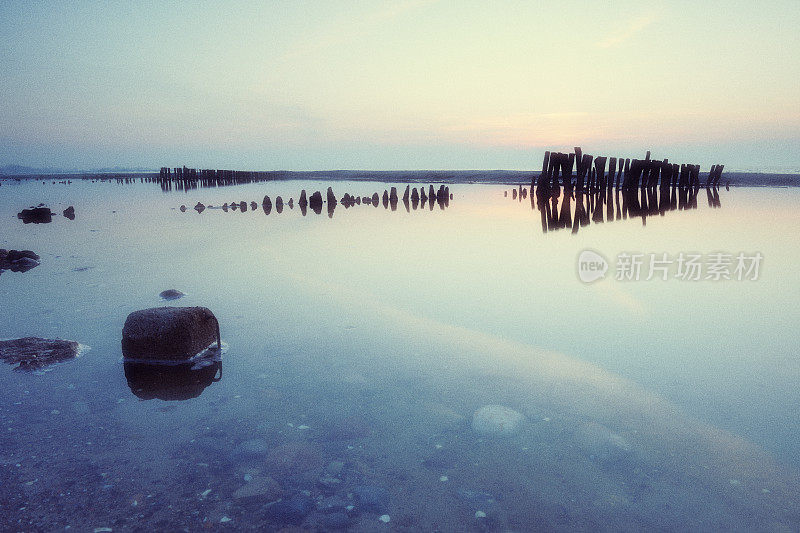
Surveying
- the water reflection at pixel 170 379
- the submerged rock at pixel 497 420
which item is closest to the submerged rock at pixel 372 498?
the submerged rock at pixel 497 420

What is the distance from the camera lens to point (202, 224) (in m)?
19.6

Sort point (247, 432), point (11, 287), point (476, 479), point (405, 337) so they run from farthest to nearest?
1. point (11, 287)
2. point (405, 337)
3. point (247, 432)
4. point (476, 479)

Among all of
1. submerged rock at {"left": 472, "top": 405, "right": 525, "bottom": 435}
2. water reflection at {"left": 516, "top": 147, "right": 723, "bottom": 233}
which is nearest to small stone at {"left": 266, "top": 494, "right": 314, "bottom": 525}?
submerged rock at {"left": 472, "top": 405, "right": 525, "bottom": 435}

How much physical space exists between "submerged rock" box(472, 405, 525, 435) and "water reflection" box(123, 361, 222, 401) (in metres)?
2.46

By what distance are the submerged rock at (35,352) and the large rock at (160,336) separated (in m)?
0.68

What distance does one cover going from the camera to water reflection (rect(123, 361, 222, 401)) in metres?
4.50

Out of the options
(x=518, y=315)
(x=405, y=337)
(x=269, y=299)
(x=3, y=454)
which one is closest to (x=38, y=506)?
(x=3, y=454)

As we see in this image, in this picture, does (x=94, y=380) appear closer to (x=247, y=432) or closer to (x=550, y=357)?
(x=247, y=432)

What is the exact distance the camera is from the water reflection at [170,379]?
4500 mm

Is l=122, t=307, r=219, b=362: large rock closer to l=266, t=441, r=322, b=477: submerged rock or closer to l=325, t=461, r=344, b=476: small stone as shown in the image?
l=266, t=441, r=322, b=477: submerged rock

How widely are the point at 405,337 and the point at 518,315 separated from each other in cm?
186

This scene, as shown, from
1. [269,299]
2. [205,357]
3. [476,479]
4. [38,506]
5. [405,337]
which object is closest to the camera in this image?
[38,506]

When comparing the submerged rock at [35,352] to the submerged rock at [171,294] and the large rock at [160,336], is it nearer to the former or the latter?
the large rock at [160,336]

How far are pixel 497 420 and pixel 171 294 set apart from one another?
6004 millimetres
